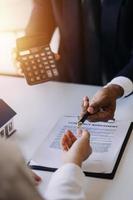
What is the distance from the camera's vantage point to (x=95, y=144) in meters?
1.07

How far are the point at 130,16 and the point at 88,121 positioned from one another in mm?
438

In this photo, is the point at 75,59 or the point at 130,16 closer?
the point at 130,16

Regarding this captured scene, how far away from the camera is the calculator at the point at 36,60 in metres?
1.42

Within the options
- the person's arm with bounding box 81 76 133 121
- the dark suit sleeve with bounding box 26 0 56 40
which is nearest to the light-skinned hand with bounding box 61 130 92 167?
the person's arm with bounding box 81 76 133 121

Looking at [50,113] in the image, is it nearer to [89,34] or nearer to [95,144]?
[95,144]

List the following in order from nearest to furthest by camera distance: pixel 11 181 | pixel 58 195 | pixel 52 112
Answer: pixel 11 181, pixel 58 195, pixel 52 112

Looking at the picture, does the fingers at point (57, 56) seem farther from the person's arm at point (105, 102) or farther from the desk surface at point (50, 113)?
the person's arm at point (105, 102)

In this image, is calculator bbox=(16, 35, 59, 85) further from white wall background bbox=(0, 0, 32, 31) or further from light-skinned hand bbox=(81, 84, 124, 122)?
white wall background bbox=(0, 0, 32, 31)

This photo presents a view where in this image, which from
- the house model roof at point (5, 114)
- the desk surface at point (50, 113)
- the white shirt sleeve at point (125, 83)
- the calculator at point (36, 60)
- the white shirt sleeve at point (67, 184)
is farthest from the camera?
the calculator at point (36, 60)

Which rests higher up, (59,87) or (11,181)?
(11,181)

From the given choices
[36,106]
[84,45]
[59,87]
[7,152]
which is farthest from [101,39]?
[7,152]

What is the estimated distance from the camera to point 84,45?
4.96 ft

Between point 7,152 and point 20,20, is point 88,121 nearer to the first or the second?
point 7,152

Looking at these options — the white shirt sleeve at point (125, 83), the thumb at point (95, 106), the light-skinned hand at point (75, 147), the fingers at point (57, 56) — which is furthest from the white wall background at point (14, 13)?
the light-skinned hand at point (75, 147)
